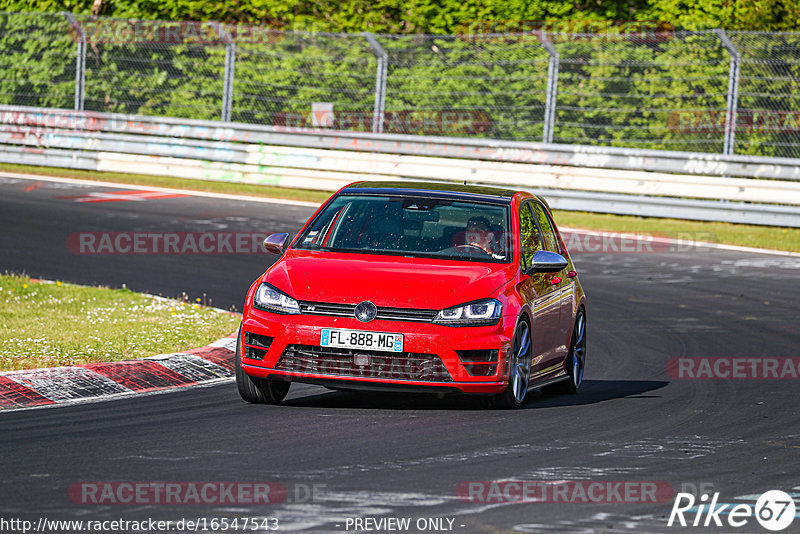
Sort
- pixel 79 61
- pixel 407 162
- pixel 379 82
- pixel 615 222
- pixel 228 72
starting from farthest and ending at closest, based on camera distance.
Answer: pixel 79 61
pixel 228 72
pixel 379 82
pixel 407 162
pixel 615 222

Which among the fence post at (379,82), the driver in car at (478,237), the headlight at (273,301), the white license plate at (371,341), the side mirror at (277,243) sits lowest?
the white license plate at (371,341)

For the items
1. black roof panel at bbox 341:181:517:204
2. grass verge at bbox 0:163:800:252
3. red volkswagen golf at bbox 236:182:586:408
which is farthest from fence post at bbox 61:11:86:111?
red volkswagen golf at bbox 236:182:586:408

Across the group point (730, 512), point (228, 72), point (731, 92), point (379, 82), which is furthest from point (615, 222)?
point (730, 512)

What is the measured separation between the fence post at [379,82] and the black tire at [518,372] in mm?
15958

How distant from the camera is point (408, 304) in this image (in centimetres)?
878

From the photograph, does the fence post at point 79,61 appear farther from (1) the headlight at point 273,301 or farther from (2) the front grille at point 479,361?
(2) the front grille at point 479,361

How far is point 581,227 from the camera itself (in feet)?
72.1

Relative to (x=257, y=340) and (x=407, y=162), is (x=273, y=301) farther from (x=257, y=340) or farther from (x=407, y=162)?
(x=407, y=162)

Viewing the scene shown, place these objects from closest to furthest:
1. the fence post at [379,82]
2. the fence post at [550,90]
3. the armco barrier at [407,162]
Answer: the armco barrier at [407,162]
the fence post at [550,90]
the fence post at [379,82]

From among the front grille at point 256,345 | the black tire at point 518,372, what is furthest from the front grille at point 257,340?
the black tire at point 518,372

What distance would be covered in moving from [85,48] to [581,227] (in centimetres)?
1063

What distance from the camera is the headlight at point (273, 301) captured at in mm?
8914

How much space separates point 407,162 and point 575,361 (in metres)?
14.2

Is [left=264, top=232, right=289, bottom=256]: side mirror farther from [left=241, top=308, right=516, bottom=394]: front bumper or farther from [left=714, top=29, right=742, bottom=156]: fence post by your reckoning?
[left=714, top=29, right=742, bottom=156]: fence post
